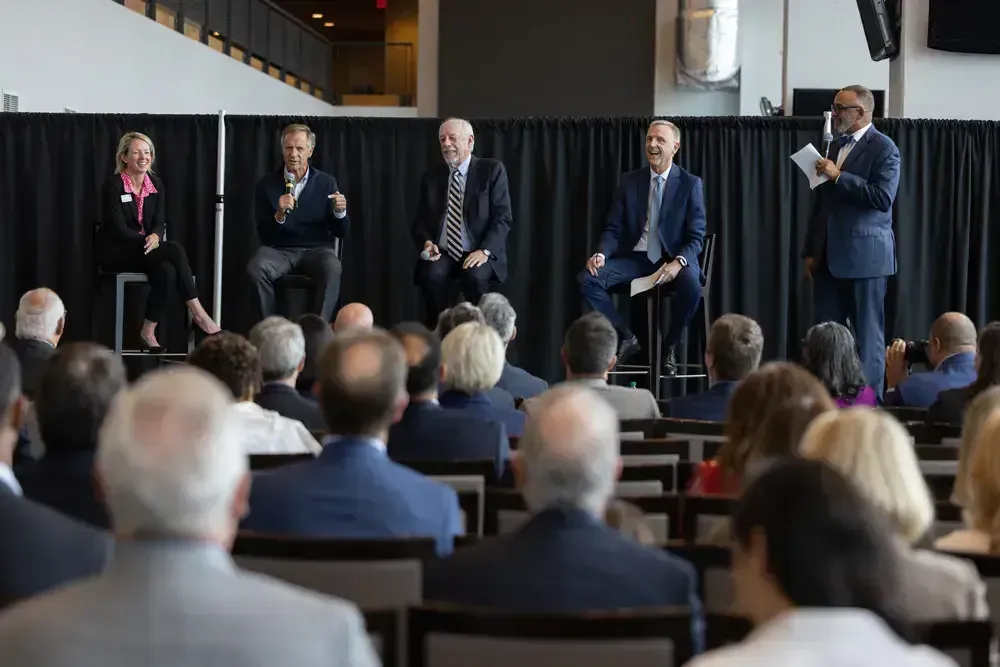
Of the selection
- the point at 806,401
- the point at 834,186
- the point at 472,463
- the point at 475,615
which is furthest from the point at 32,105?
the point at 475,615

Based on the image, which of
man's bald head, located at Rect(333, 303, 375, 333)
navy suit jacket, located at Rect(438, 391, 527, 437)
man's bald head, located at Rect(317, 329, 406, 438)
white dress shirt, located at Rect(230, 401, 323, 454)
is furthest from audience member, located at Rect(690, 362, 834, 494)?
man's bald head, located at Rect(333, 303, 375, 333)

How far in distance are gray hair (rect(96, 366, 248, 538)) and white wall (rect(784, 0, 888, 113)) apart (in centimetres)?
1142

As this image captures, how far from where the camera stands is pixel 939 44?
28.5 ft

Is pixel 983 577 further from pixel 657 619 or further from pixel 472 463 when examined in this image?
pixel 472 463

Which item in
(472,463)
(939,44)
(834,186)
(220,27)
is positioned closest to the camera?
(472,463)

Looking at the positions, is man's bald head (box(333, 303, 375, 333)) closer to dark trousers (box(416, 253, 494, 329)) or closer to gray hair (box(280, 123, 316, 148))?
dark trousers (box(416, 253, 494, 329))

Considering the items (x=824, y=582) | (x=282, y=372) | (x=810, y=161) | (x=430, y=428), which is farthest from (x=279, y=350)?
(x=810, y=161)

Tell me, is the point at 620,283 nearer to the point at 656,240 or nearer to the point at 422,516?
the point at 656,240

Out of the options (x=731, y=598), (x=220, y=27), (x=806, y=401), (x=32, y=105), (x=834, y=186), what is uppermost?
(x=220, y=27)

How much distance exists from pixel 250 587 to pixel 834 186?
5828 millimetres

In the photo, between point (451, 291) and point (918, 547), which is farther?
point (451, 291)

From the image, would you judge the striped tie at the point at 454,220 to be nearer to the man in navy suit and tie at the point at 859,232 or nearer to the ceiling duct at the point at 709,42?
the man in navy suit and tie at the point at 859,232

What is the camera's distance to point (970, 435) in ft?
8.75

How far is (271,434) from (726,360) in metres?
1.68
